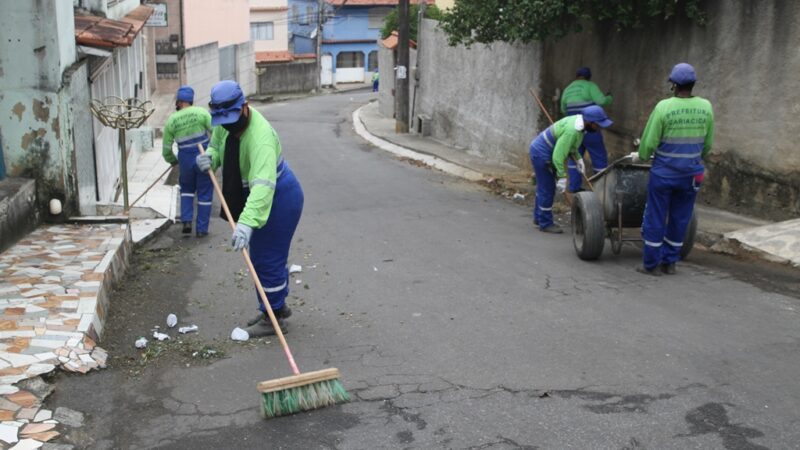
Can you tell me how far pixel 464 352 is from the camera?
5.73 m

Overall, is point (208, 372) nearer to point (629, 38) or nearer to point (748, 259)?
point (748, 259)

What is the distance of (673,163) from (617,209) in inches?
35.0

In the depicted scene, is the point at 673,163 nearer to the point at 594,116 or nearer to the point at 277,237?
the point at 594,116

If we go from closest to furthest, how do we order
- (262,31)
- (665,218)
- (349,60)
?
(665,218)
(262,31)
(349,60)

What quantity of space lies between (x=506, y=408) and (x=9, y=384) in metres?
2.97

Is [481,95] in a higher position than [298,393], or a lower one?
higher

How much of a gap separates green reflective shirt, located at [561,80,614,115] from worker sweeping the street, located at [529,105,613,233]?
245 centimetres

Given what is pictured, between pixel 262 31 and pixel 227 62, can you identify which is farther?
pixel 262 31

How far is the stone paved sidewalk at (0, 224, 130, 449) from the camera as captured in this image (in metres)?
4.73

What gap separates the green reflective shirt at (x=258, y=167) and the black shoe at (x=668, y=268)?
12.9 ft

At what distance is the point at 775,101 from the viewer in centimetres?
955

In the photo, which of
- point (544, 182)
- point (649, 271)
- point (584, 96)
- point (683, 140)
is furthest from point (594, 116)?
point (584, 96)

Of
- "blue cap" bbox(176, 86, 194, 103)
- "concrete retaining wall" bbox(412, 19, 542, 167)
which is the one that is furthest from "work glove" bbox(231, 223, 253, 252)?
"concrete retaining wall" bbox(412, 19, 542, 167)

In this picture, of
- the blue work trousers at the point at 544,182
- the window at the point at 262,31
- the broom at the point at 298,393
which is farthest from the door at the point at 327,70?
the broom at the point at 298,393
